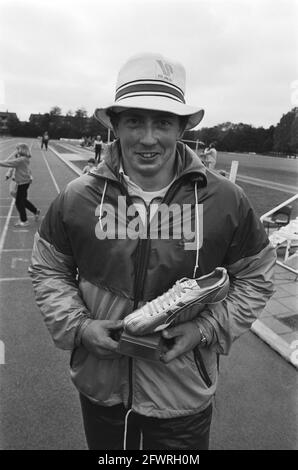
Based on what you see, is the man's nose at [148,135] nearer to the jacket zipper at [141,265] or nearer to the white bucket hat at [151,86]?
the white bucket hat at [151,86]

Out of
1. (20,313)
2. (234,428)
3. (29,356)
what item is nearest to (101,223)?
(234,428)

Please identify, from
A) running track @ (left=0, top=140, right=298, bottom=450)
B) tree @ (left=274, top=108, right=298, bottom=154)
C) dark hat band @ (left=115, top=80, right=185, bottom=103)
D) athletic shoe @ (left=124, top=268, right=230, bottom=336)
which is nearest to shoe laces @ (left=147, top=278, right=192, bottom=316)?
athletic shoe @ (left=124, top=268, right=230, bottom=336)

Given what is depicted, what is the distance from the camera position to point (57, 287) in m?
1.58

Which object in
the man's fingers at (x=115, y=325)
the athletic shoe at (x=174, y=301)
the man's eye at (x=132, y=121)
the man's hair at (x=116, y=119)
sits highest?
the man's hair at (x=116, y=119)

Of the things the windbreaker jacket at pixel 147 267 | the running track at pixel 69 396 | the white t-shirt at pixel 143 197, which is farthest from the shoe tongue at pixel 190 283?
the running track at pixel 69 396

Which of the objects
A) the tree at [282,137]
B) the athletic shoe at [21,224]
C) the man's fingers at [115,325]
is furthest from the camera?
the tree at [282,137]

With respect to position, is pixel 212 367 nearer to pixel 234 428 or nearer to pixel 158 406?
pixel 158 406

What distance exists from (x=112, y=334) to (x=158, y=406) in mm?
392

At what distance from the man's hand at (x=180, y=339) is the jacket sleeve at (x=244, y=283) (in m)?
0.08

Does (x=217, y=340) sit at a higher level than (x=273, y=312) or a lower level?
higher

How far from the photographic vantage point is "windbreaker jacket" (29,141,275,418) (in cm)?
148

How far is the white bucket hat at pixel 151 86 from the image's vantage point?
4.53ft

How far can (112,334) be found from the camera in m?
1.48

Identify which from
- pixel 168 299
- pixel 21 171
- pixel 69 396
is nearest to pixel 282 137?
pixel 21 171
